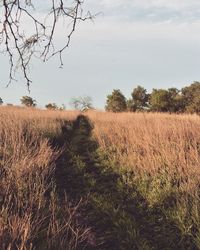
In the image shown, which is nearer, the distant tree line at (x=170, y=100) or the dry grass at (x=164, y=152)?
the dry grass at (x=164, y=152)

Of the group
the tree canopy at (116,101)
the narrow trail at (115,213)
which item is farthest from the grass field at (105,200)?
the tree canopy at (116,101)

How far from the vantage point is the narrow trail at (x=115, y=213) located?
4648 millimetres

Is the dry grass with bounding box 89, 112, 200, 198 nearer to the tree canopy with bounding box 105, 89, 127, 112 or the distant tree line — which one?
the distant tree line

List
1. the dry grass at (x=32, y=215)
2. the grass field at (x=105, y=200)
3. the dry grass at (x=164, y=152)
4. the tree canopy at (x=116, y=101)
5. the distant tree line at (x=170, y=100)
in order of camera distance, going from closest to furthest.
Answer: the dry grass at (x=32, y=215)
the grass field at (x=105, y=200)
the dry grass at (x=164, y=152)
the distant tree line at (x=170, y=100)
the tree canopy at (x=116, y=101)

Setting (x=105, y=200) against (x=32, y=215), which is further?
(x=105, y=200)

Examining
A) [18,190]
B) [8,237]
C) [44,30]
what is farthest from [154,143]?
[44,30]

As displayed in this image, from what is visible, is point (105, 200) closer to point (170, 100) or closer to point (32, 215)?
point (32, 215)

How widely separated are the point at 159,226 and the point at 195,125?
5.59 m

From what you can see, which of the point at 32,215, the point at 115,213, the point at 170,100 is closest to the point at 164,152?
the point at 115,213

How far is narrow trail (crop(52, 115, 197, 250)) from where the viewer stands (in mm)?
4648

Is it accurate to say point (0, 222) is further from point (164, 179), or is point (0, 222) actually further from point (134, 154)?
point (134, 154)

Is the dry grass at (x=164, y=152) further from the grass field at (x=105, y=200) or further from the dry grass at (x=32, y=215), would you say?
the dry grass at (x=32, y=215)

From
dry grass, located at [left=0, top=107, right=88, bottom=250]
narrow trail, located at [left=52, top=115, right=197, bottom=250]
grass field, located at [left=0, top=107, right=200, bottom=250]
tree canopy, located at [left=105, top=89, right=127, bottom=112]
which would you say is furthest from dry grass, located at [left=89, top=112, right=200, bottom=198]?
tree canopy, located at [left=105, top=89, right=127, bottom=112]

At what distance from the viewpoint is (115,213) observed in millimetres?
5504
